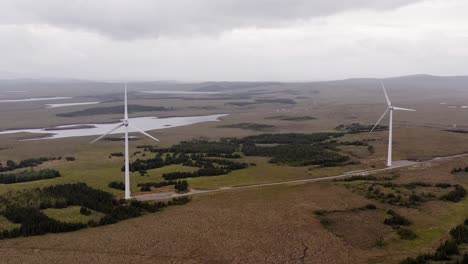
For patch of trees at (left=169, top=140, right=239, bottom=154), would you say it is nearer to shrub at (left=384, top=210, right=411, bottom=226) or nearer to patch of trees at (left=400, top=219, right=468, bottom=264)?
shrub at (left=384, top=210, right=411, bottom=226)

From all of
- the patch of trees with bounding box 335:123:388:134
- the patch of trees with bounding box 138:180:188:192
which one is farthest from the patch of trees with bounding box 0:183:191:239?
the patch of trees with bounding box 335:123:388:134

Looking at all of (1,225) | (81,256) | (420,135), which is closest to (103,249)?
(81,256)

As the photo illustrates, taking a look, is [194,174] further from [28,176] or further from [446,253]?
[446,253]

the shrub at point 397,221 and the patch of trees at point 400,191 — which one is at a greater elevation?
the patch of trees at point 400,191

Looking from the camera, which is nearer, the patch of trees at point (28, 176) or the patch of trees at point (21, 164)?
the patch of trees at point (28, 176)

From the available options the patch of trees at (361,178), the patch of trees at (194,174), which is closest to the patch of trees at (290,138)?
the patch of trees at (194,174)

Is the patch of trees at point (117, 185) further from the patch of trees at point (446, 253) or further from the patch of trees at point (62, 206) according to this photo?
the patch of trees at point (446, 253)
